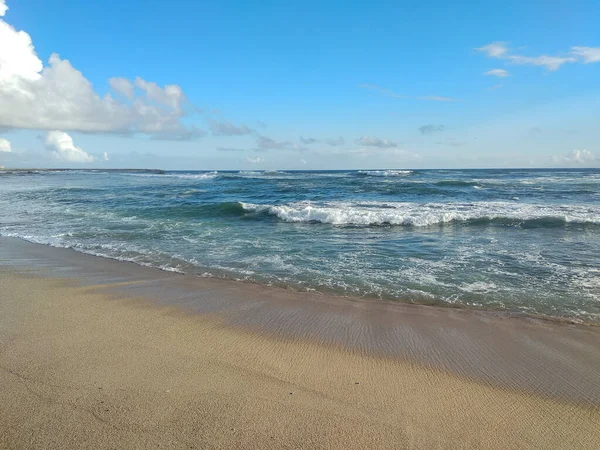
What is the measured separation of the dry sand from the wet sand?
13mm

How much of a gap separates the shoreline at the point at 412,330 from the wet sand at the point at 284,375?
0.02 metres

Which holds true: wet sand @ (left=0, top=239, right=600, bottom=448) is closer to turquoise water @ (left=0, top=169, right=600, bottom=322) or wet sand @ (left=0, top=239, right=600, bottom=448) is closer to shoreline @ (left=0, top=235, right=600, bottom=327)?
shoreline @ (left=0, top=235, right=600, bottom=327)

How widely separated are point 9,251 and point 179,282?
5.63 metres

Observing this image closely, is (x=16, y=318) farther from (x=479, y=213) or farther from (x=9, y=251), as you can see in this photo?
(x=479, y=213)

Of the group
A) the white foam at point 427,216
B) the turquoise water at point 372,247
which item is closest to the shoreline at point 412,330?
the turquoise water at point 372,247

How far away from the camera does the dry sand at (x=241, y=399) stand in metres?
2.62

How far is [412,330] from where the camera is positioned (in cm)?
473

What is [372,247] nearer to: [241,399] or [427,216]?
[427,216]

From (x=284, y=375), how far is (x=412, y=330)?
2067 mm

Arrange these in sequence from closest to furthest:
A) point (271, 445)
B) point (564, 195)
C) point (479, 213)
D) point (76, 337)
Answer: point (271, 445) < point (76, 337) < point (479, 213) < point (564, 195)

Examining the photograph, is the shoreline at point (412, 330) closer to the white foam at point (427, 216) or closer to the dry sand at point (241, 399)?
the dry sand at point (241, 399)

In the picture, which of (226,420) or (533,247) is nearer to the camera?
(226,420)

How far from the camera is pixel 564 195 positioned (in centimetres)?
2269

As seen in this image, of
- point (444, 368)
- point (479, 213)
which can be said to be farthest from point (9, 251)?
point (479, 213)
